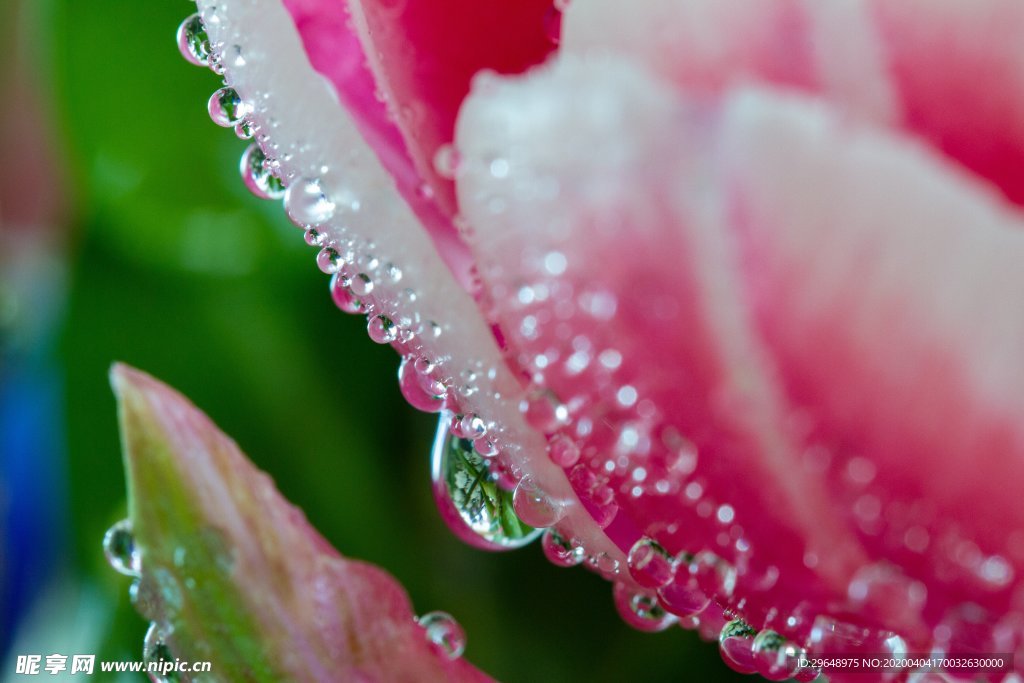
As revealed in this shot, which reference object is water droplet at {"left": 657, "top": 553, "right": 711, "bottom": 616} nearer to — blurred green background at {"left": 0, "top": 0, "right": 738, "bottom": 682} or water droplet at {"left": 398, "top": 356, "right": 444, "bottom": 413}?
water droplet at {"left": 398, "top": 356, "right": 444, "bottom": 413}

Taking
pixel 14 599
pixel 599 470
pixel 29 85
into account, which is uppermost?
pixel 29 85

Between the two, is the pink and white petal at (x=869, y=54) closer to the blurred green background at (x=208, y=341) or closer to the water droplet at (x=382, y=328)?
the water droplet at (x=382, y=328)

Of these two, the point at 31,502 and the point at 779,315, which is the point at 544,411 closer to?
the point at 779,315

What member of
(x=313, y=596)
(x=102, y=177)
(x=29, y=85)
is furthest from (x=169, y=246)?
(x=29, y=85)

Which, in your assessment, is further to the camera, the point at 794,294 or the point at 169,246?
the point at 169,246

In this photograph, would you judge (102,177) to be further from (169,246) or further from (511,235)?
(511,235)

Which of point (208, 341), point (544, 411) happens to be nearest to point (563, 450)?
point (544, 411)

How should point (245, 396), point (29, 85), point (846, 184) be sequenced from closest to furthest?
point (846, 184), point (245, 396), point (29, 85)

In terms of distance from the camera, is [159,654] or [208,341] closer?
[159,654]

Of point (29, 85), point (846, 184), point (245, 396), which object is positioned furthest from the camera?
point (29, 85)
